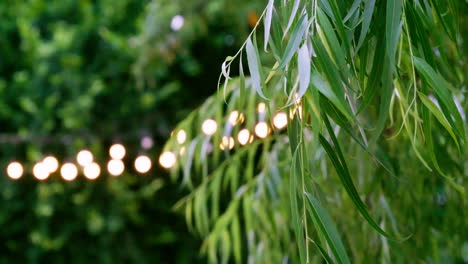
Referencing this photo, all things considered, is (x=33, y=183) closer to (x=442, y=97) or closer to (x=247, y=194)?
(x=247, y=194)

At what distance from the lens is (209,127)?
1.51 meters

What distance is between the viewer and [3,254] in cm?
282

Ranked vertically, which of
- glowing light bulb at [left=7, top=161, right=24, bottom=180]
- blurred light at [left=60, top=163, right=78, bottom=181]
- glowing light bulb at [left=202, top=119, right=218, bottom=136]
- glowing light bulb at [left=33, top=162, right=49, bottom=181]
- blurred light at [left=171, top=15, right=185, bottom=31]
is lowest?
glowing light bulb at [left=202, top=119, right=218, bottom=136]

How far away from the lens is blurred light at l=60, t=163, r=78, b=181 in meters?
2.64

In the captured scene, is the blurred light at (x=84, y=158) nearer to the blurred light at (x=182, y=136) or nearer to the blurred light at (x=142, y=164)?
the blurred light at (x=142, y=164)

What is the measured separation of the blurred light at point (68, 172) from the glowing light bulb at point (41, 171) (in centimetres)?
6

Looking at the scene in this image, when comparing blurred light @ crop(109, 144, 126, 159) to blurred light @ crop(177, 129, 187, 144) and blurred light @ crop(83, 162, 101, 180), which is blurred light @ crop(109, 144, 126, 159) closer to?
blurred light @ crop(83, 162, 101, 180)

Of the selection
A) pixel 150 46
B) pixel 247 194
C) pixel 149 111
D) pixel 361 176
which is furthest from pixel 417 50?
pixel 149 111

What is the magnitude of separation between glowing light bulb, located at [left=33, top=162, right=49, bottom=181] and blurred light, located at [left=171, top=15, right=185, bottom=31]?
0.72 m

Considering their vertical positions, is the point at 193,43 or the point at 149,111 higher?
the point at 193,43

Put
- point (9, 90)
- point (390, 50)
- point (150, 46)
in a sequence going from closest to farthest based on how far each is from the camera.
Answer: point (390, 50) → point (150, 46) → point (9, 90)

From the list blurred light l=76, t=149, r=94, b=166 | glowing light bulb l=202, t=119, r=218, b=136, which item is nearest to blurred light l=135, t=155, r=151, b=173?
blurred light l=76, t=149, r=94, b=166

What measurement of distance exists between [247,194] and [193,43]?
61.2 inches

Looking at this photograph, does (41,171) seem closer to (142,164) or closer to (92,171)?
(92,171)
